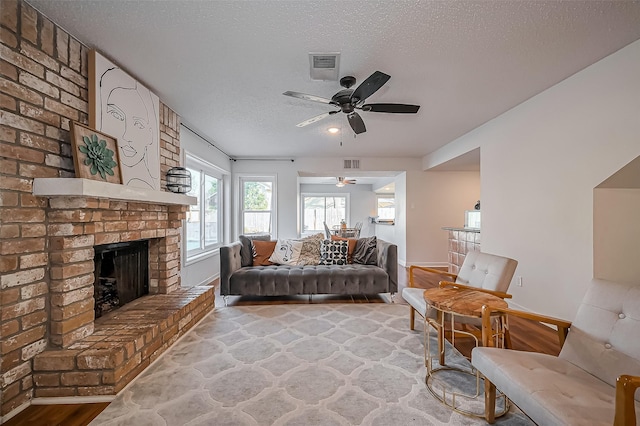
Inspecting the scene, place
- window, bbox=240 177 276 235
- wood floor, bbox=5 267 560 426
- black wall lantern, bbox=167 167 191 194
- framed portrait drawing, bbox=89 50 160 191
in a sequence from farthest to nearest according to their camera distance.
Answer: window, bbox=240 177 276 235 → black wall lantern, bbox=167 167 191 194 → framed portrait drawing, bbox=89 50 160 191 → wood floor, bbox=5 267 560 426

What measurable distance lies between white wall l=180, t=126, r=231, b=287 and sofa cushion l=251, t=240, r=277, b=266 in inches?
37.4

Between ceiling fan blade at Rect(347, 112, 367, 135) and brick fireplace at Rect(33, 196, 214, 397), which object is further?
ceiling fan blade at Rect(347, 112, 367, 135)

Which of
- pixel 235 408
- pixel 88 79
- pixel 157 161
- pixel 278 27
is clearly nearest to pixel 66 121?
pixel 88 79

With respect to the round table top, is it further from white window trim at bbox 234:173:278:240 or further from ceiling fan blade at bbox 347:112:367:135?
white window trim at bbox 234:173:278:240

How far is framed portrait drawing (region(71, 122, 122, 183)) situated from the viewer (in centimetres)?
201

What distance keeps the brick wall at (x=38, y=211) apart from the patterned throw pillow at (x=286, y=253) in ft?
7.44

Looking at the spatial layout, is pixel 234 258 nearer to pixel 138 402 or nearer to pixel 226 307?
pixel 226 307

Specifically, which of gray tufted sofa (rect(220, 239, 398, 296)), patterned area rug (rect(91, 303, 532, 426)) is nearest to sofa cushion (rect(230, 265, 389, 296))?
gray tufted sofa (rect(220, 239, 398, 296))

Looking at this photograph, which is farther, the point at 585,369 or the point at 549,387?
the point at 585,369

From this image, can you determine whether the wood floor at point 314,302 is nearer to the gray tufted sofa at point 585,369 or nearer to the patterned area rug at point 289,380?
the patterned area rug at point 289,380

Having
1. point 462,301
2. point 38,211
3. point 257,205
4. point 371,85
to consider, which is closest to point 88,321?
point 38,211

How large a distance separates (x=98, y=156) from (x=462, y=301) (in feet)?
9.21

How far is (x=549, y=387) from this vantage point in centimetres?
127

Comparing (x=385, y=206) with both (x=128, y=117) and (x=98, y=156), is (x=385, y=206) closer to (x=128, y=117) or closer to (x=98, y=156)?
(x=128, y=117)
